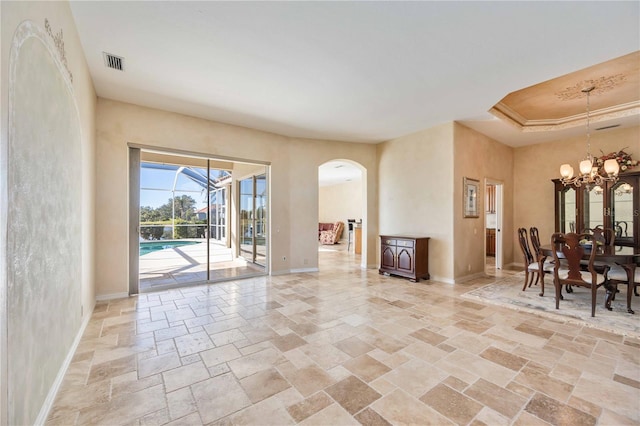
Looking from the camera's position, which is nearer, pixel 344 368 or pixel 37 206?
pixel 37 206

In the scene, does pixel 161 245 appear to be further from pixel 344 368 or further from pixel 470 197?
pixel 470 197

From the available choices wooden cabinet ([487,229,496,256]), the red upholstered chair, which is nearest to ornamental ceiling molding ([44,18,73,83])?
wooden cabinet ([487,229,496,256])

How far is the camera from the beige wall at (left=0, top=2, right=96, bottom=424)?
4.25 ft

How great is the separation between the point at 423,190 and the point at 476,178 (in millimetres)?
1129

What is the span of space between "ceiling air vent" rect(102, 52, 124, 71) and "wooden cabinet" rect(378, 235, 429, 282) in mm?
5035

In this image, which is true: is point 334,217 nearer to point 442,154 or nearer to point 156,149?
point 442,154

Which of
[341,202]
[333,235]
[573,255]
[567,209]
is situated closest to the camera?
[573,255]

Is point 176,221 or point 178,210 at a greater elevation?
point 178,210

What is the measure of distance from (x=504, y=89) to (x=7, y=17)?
4751 millimetres

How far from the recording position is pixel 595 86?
4.09 m

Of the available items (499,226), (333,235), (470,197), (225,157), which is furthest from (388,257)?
(333,235)

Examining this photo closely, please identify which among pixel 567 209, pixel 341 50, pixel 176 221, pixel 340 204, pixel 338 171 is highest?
pixel 341 50

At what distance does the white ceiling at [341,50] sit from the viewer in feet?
7.72

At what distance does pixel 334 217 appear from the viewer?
551 inches
